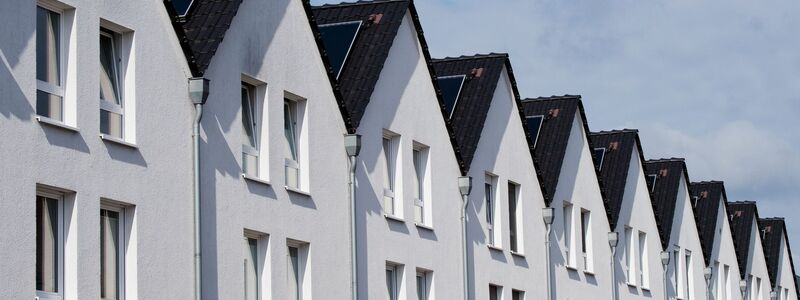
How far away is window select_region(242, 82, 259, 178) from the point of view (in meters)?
25.5

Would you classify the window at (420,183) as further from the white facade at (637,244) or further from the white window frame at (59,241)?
the white facade at (637,244)

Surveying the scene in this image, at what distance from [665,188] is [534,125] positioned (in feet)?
33.0

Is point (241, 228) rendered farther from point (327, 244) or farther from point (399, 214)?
point (399, 214)

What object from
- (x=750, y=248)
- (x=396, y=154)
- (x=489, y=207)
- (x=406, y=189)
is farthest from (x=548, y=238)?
(x=750, y=248)

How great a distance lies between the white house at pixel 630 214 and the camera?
44.1m

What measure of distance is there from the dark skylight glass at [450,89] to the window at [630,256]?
1038 cm

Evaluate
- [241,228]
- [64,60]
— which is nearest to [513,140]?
[241,228]

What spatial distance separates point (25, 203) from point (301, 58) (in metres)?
8.23

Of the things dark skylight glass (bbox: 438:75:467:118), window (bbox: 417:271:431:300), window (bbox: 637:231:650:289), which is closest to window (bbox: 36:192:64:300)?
window (bbox: 417:271:431:300)

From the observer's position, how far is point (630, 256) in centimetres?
4512

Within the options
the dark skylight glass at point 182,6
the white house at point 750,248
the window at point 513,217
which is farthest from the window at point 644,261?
the dark skylight glass at point 182,6

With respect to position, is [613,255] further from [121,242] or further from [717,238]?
[121,242]

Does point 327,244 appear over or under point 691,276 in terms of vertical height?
under

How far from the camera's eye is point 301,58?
27266 mm
